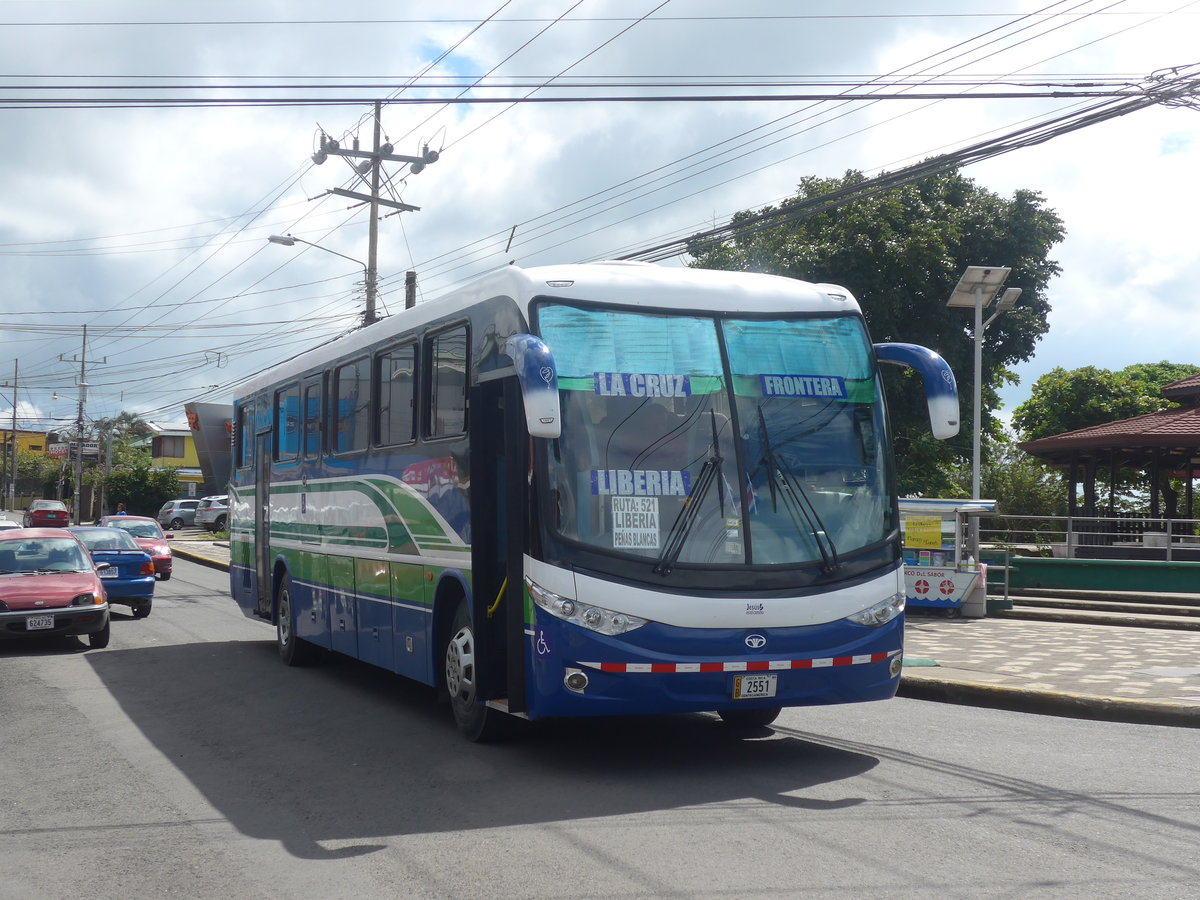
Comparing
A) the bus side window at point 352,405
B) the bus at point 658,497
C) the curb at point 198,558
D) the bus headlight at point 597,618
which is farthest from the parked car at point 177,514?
the bus headlight at point 597,618

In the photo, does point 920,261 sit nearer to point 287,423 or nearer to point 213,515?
point 287,423

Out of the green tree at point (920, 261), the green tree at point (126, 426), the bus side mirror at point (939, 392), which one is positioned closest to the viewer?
the bus side mirror at point (939, 392)

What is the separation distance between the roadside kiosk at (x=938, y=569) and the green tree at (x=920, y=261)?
8892mm

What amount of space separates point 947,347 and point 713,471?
949 inches

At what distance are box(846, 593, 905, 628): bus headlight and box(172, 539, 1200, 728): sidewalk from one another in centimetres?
351

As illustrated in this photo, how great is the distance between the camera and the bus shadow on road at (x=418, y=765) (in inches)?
269

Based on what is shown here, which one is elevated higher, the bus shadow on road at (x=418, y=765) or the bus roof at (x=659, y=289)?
the bus roof at (x=659, y=289)

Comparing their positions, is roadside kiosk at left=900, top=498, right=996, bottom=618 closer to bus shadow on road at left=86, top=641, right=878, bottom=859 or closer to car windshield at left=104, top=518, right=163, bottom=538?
bus shadow on road at left=86, top=641, right=878, bottom=859

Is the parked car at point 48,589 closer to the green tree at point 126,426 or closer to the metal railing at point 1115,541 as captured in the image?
the metal railing at point 1115,541

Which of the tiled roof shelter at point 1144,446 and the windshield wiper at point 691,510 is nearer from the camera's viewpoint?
the windshield wiper at point 691,510

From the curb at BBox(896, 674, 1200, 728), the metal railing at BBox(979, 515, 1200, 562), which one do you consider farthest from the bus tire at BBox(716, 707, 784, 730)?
the metal railing at BBox(979, 515, 1200, 562)

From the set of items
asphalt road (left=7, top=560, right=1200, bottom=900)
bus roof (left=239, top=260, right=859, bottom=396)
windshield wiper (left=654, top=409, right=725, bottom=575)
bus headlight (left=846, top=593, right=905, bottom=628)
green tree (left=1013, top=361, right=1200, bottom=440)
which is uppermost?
green tree (left=1013, top=361, right=1200, bottom=440)

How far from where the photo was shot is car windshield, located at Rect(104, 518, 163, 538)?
29191 millimetres

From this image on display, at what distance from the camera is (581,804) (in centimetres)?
703
